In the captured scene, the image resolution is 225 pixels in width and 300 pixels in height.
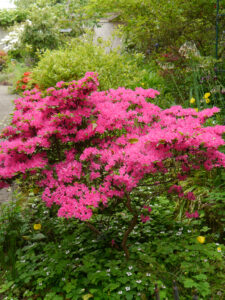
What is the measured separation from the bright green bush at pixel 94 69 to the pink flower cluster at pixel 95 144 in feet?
8.33

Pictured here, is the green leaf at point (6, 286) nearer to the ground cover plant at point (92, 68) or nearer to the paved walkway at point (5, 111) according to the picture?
the paved walkway at point (5, 111)

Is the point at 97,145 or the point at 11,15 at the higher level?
the point at 97,145

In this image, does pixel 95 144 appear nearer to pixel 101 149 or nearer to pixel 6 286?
pixel 101 149

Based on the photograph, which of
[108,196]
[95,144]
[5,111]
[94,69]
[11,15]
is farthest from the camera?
[11,15]

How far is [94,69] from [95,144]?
2987mm

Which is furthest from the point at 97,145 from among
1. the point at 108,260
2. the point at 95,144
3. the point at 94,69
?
the point at 94,69

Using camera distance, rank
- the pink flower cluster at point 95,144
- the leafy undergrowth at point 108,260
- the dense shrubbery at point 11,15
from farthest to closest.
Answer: the dense shrubbery at point 11,15, the leafy undergrowth at point 108,260, the pink flower cluster at point 95,144

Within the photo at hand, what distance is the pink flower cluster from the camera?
186 cm

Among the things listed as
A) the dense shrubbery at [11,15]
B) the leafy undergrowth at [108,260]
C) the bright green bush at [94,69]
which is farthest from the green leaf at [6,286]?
the dense shrubbery at [11,15]

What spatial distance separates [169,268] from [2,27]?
20.8 m

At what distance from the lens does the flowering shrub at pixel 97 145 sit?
1.87 meters

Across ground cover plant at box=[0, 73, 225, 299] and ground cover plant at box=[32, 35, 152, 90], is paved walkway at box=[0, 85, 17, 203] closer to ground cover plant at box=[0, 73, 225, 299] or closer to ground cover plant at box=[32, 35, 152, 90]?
ground cover plant at box=[32, 35, 152, 90]

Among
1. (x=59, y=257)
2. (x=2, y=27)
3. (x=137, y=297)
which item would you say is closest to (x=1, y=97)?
(x=59, y=257)

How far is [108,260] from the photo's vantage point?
2.31 metres
